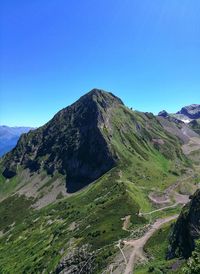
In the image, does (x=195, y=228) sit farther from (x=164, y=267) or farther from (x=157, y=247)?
(x=157, y=247)

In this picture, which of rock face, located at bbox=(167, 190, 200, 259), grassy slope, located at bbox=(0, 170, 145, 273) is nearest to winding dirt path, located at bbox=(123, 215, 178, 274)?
grassy slope, located at bbox=(0, 170, 145, 273)

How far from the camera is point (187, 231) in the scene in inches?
3504

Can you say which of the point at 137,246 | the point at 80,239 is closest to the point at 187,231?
the point at 137,246

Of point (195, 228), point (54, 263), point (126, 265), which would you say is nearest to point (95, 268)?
point (126, 265)

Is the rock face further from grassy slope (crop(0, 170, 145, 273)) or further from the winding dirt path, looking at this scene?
grassy slope (crop(0, 170, 145, 273))

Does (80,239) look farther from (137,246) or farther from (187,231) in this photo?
(187,231)

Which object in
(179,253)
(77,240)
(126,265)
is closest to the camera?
(179,253)

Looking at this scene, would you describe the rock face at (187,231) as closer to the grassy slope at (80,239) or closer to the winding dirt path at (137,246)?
the winding dirt path at (137,246)

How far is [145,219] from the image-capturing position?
511 feet

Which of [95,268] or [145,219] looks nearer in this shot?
[95,268]

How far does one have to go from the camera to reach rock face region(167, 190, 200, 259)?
8394 centimetres

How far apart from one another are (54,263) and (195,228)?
2804 inches

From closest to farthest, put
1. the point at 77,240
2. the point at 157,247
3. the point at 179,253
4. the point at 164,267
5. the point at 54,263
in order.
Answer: the point at 164,267 < the point at 179,253 < the point at 157,247 < the point at 54,263 < the point at 77,240

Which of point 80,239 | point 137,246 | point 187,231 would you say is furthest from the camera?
point 80,239
